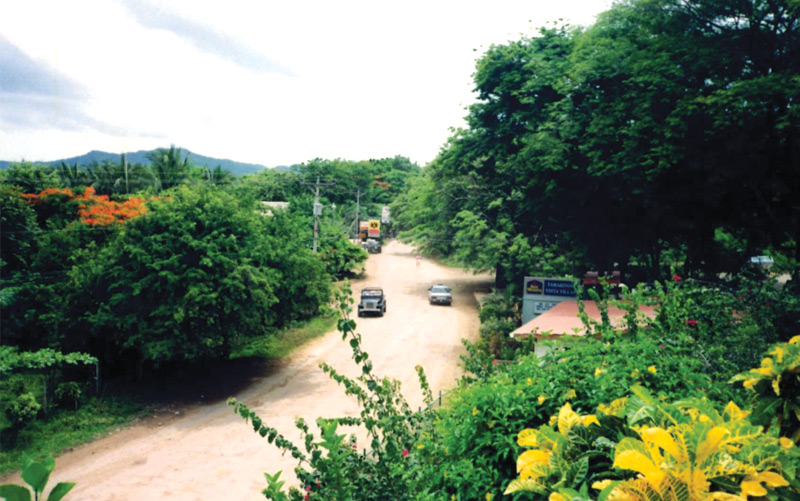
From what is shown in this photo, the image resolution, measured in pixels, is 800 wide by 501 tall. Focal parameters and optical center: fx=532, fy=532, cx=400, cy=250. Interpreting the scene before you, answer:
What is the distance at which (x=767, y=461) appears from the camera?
A: 2.03 m

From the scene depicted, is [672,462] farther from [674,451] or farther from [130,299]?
[130,299]

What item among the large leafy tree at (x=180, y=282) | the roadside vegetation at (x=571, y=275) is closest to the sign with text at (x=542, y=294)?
the roadside vegetation at (x=571, y=275)

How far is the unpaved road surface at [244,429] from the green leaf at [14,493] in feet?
22.7

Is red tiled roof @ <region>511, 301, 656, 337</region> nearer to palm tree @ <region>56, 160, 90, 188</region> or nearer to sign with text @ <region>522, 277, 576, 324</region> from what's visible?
sign with text @ <region>522, 277, 576, 324</region>

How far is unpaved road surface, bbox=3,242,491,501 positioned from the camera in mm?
10266

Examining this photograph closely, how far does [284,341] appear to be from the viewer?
2156 cm

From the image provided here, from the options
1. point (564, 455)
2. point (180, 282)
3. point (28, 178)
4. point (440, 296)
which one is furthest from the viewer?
point (440, 296)

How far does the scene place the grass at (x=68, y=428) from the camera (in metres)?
11.3

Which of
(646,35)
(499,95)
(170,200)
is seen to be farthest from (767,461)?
(499,95)

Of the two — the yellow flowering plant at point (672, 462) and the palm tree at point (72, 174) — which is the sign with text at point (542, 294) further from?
the palm tree at point (72, 174)

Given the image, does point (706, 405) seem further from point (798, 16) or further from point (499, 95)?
point (499, 95)

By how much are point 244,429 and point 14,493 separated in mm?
13007

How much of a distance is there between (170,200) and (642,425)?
15.4m


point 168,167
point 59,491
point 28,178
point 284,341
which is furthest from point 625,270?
point 168,167
